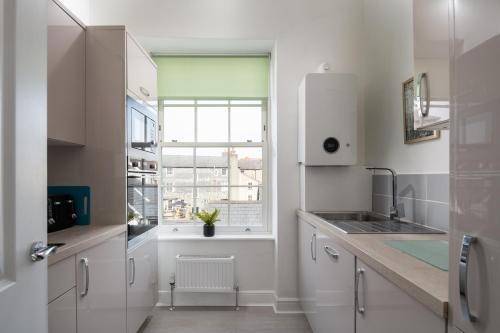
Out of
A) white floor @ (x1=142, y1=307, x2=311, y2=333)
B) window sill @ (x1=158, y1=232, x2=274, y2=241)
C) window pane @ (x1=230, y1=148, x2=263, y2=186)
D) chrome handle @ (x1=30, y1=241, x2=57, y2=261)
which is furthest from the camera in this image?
window pane @ (x1=230, y1=148, x2=263, y2=186)

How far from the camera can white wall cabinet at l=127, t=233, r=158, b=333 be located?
2.15 meters

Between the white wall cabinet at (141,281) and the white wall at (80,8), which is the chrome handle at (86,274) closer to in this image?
the white wall cabinet at (141,281)

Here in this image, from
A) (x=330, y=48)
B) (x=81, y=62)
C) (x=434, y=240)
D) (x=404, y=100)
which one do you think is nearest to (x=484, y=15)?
(x=434, y=240)

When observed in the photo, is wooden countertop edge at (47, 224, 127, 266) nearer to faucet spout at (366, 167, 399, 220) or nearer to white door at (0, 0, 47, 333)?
white door at (0, 0, 47, 333)

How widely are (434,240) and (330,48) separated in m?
1.96

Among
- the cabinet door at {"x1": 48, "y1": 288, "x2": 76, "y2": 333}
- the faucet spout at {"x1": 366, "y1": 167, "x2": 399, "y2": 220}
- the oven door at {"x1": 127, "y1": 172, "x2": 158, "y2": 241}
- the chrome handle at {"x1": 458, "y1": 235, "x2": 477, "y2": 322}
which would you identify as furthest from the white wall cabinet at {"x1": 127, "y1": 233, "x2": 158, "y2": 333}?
the chrome handle at {"x1": 458, "y1": 235, "x2": 477, "y2": 322}

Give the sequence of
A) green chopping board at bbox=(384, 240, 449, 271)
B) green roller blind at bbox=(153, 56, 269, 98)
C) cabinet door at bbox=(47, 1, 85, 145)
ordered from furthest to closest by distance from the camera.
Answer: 1. green roller blind at bbox=(153, 56, 269, 98)
2. cabinet door at bbox=(47, 1, 85, 145)
3. green chopping board at bbox=(384, 240, 449, 271)

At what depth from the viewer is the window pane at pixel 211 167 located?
3199 mm

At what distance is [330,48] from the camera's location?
9.39 feet

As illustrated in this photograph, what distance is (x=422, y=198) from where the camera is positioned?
201cm

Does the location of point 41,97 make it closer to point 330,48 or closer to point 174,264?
point 174,264

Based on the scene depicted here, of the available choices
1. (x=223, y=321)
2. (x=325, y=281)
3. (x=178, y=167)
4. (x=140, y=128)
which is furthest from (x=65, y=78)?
(x=223, y=321)

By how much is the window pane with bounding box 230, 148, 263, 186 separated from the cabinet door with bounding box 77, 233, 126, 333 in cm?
140

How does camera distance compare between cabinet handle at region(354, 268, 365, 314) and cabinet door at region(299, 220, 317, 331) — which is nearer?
cabinet handle at region(354, 268, 365, 314)
